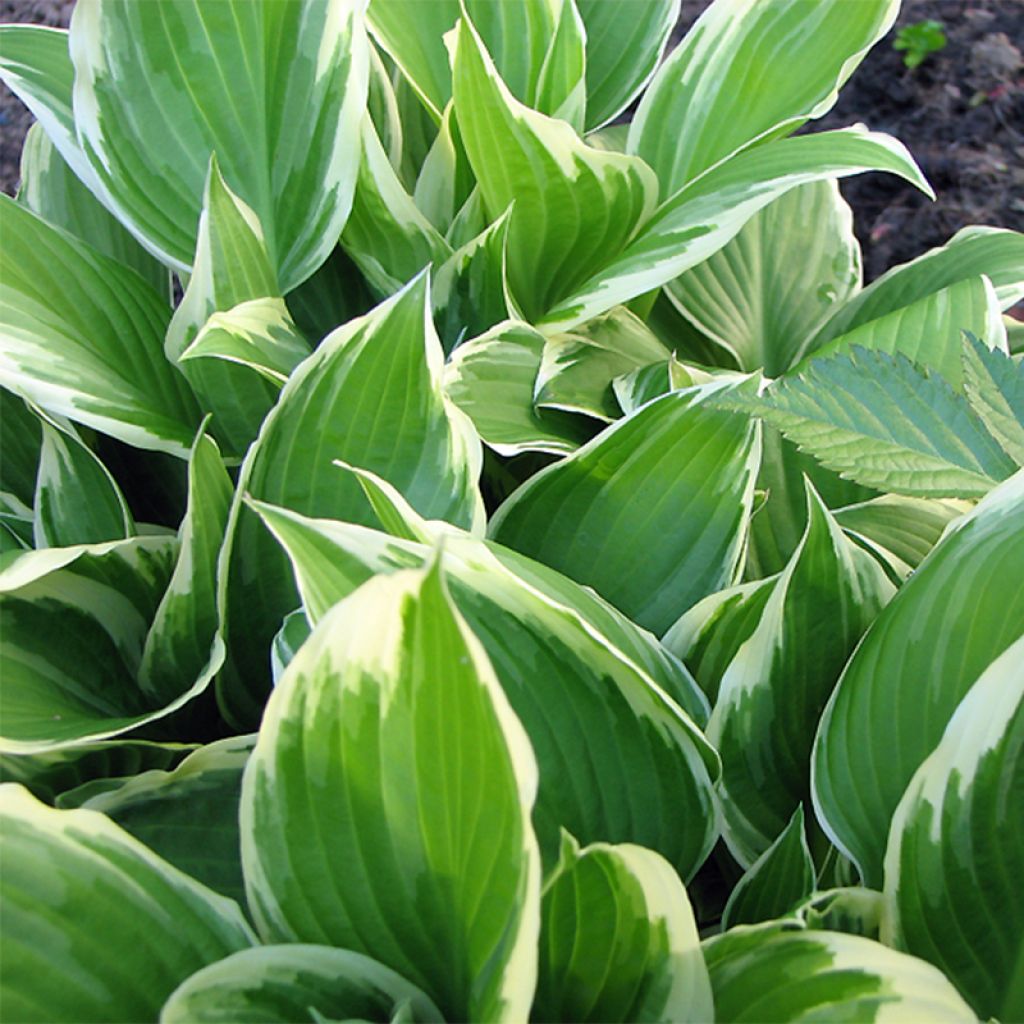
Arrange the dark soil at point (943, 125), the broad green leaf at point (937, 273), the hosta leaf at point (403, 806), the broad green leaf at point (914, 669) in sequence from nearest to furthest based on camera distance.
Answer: the hosta leaf at point (403, 806)
the broad green leaf at point (914, 669)
the broad green leaf at point (937, 273)
the dark soil at point (943, 125)

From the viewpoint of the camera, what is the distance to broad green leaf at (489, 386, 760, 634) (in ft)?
1.87

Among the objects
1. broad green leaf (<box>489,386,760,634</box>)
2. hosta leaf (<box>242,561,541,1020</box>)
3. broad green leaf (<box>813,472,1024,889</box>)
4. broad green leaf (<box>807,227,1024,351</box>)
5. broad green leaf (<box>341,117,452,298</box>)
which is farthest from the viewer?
broad green leaf (<box>807,227,1024,351</box>)

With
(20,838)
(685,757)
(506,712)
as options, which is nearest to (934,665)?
(685,757)

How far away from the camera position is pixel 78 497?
24.4 inches

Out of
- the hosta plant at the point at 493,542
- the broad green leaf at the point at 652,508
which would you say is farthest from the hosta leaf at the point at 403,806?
the broad green leaf at the point at 652,508

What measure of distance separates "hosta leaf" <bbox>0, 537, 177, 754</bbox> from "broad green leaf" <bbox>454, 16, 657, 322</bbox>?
11.2 inches

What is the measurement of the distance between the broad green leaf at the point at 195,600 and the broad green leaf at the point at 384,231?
20cm

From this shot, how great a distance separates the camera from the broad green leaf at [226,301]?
59 cm

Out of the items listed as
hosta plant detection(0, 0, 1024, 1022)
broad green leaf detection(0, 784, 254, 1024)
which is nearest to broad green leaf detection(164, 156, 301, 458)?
hosta plant detection(0, 0, 1024, 1022)

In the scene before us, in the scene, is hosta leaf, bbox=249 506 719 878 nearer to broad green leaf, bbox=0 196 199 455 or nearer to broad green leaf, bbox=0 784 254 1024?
broad green leaf, bbox=0 784 254 1024

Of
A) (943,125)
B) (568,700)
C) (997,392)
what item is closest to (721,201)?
(997,392)

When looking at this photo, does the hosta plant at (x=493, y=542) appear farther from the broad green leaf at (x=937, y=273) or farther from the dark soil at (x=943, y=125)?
the dark soil at (x=943, y=125)

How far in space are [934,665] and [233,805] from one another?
1.03ft

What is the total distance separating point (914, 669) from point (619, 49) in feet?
1.74
